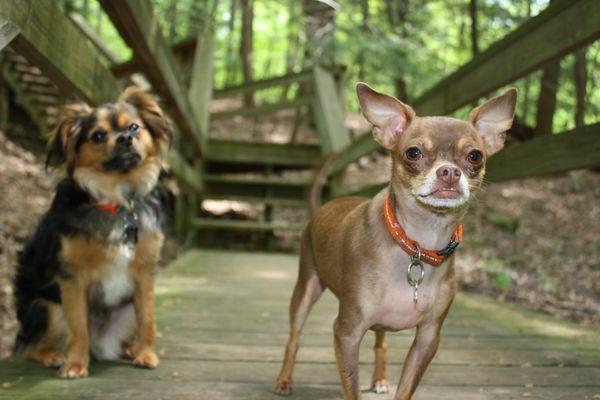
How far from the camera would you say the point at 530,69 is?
11.3 feet

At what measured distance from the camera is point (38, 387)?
2.81 meters

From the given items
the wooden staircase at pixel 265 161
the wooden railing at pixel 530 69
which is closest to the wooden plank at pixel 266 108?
the wooden staircase at pixel 265 161

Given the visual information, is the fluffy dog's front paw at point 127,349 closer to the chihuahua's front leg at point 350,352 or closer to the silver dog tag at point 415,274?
the chihuahua's front leg at point 350,352

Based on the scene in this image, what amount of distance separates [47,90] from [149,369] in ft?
29.9

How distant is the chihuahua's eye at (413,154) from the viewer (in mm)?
2240

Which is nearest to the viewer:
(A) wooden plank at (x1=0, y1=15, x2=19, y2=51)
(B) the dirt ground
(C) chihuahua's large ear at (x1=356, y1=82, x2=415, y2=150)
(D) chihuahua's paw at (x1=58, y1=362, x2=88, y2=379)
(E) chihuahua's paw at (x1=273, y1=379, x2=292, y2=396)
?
(A) wooden plank at (x1=0, y1=15, x2=19, y2=51)

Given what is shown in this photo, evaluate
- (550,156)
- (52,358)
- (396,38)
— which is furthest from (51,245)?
(396,38)

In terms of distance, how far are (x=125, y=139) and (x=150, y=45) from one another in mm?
913

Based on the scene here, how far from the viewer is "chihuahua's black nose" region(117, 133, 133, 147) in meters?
3.38

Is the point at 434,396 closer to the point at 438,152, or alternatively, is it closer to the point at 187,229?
the point at 438,152

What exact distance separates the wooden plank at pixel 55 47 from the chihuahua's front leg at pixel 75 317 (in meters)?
1.05

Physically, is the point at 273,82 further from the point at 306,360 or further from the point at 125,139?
the point at 306,360

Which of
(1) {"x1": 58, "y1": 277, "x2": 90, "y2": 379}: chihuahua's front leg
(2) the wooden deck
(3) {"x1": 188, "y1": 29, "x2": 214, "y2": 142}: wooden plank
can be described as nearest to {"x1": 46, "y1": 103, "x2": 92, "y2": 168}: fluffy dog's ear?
(1) {"x1": 58, "y1": 277, "x2": 90, "y2": 379}: chihuahua's front leg

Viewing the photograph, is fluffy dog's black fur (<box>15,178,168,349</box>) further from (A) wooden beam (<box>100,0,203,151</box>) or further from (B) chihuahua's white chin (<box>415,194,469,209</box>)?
(B) chihuahua's white chin (<box>415,194,469,209</box>)
